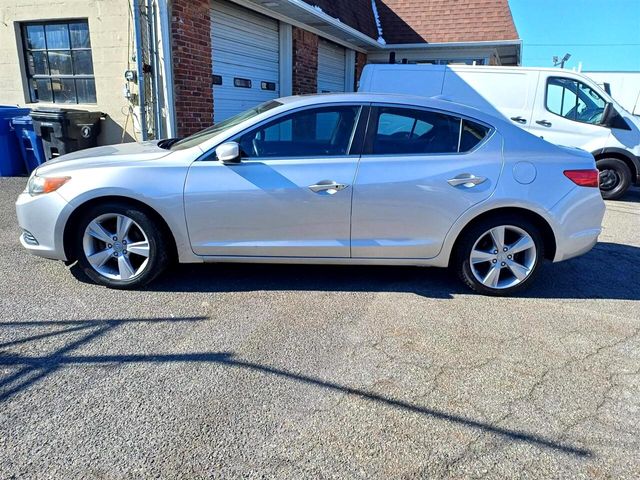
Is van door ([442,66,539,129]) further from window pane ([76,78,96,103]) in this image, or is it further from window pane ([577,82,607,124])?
window pane ([76,78,96,103])

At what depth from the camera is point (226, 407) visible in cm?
242

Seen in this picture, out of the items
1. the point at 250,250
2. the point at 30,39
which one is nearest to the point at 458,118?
the point at 250,250

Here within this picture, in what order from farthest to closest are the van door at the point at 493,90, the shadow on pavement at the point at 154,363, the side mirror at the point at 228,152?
the van door at the point at 493,90 < the side mirror at the point at 228,152 < the shadow on pavement at the point at 154,363

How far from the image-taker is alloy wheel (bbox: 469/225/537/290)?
381 centimetres

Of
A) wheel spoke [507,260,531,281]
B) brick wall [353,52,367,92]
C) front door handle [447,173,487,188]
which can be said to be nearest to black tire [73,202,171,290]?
front door handle [447,173,487,188]

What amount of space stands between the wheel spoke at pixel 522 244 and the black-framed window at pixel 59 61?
7.42 m

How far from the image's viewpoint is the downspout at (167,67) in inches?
276

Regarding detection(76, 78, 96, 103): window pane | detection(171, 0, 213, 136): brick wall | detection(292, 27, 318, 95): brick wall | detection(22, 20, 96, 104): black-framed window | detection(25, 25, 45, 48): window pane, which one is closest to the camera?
detection(171, 0, 213, 136): brick wall

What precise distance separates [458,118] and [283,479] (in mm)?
3011

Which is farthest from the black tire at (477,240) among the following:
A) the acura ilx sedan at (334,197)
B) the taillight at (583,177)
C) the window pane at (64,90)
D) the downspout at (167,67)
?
the window pane at (64,90)

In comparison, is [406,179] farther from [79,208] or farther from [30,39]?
[30,39]

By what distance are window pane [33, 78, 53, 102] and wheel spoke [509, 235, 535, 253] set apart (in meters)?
8.48

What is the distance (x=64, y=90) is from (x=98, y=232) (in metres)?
6.02

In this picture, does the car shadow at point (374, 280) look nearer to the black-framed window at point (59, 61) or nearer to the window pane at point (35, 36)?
the black-framed window at point (59, 61)
